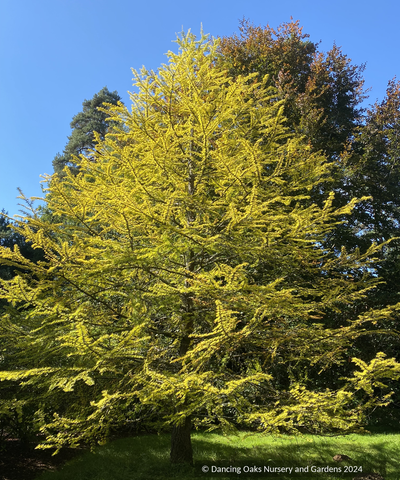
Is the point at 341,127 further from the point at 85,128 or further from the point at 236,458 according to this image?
the point at 85,128

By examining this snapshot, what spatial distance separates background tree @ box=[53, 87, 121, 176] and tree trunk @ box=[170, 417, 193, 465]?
78.6 ft

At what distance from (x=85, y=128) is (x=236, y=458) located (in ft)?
91.4

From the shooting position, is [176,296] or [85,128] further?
[85,128]

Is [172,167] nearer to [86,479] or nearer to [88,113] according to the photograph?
[86,479]

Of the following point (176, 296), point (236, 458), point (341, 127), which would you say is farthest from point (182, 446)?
point (341, 127)

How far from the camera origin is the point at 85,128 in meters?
26.9

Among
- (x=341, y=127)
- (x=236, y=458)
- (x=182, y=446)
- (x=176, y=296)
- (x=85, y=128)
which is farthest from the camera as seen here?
(x=85, y=128)

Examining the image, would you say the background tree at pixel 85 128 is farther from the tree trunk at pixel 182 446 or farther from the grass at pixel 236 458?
the tree trunk at pixel 182 446

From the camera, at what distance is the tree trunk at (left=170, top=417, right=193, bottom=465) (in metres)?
4.69

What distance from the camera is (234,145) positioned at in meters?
5.09

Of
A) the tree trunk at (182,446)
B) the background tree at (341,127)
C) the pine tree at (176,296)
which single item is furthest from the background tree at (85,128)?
the tree trunk at (182,446)

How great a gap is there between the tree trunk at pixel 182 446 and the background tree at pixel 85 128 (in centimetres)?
2395

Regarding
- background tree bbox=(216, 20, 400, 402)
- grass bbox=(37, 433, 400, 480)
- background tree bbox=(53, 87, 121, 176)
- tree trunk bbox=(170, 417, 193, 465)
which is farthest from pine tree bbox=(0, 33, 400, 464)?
background tree bbox=(53, 87, 121, 176)

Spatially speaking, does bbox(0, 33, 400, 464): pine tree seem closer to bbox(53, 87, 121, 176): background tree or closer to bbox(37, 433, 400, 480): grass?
bbox(37, 433, 400, 480): grass
